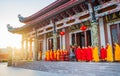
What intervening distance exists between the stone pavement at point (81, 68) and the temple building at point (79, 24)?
123 cm

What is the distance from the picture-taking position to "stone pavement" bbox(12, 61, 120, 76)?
5191 millimetres

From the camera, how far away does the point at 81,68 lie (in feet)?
21.0

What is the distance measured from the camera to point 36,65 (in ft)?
31.4

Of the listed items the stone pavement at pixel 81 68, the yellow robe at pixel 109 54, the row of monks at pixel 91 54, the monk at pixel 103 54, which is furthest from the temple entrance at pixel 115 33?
the stone pavement at pixel 81 68

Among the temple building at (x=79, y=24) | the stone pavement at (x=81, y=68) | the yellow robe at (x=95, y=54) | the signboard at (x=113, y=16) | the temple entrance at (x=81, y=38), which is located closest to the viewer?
the stone pavement at (x=81, y=68)

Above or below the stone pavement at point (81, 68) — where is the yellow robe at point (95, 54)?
above

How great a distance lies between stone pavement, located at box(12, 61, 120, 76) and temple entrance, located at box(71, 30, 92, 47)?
7.99ft

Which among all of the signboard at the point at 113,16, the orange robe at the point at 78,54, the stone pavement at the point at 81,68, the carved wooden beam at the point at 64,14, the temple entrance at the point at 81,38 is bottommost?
the stone pavement at the point at 81,68

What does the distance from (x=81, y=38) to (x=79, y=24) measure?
0.96 m

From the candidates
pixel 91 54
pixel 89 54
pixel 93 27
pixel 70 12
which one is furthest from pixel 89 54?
pixel 70 12

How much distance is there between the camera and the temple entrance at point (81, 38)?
8.91 m

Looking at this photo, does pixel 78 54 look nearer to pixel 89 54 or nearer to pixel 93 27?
pixel 89 54

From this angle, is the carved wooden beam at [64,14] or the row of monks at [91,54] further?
the carved wooden beam at [64,14]

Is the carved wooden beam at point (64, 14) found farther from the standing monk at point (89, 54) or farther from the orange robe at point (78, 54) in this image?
the standing monk at point (89, 54)
